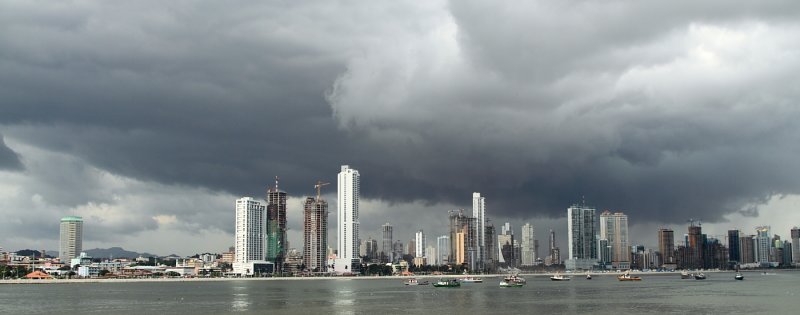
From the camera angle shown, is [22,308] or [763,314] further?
[22,308]

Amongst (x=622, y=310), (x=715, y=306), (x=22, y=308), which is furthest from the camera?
(x=22, y=308)

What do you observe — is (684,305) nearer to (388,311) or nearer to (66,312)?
(388,311)

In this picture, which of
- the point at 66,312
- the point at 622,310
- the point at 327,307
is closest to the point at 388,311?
the point at 327,307

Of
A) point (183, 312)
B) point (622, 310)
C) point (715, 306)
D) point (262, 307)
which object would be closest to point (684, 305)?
point (715, 306)

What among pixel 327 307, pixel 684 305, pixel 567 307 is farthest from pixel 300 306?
pixel 684 305

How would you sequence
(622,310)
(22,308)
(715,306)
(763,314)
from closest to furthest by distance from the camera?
1. (763,314)
2. (622,310)
3. (715,306)
4. (22,308)

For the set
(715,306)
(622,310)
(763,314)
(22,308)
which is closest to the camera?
(763,314)

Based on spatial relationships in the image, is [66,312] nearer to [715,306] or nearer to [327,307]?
[327,307]

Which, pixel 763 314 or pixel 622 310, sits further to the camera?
pixel 622 310
